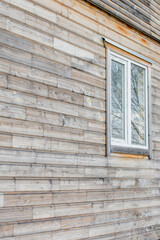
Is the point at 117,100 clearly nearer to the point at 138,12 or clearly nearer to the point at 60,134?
the point at 60,134

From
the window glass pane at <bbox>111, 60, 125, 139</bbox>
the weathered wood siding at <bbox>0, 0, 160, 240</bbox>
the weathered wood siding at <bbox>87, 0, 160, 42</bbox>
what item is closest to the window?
the window glass pane at <bbox>111, 60, 125, 139</bbox>

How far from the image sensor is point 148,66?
721 cm

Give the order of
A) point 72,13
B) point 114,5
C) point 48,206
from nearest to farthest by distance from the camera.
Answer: point 48,206 < point 72,13 < point 114,5

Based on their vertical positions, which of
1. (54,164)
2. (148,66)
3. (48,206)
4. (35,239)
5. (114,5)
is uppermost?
(114,5)

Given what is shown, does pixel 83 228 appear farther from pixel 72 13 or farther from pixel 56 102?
pixel 72 13

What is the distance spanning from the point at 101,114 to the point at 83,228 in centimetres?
167

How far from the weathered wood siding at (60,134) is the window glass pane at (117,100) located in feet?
1.14

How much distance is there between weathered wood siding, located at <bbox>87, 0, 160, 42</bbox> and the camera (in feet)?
20.8

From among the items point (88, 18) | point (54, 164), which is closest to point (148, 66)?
point (88, 18)

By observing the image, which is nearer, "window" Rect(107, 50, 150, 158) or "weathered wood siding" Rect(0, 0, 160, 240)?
"weathered wood siding" Rect(0, 0, 160, 240)

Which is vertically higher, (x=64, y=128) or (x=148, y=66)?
(x=148, y=66)

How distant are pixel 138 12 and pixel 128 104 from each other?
1784 mm

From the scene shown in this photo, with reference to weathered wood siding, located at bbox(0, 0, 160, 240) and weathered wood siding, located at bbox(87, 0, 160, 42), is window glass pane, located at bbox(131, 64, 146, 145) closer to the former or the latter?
weathered wood siding, located at bbox(0, 0, 160, 240)

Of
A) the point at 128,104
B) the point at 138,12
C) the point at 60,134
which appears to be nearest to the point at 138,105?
the point at 128,104
